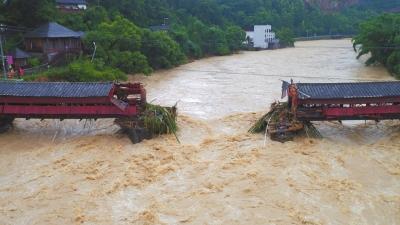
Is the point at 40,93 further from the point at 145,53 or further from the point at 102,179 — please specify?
the point at 145,53

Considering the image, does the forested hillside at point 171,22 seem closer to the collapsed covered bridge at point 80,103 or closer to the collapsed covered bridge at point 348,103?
the collapsed covered bridge at point 80,103

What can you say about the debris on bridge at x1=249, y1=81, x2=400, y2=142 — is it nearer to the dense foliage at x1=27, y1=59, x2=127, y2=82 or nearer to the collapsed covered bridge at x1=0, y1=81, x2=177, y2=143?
the collapsed covered bridge at x1=0, y1=81, x2=177, y2=143

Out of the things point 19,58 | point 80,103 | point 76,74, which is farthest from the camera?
point 19,58

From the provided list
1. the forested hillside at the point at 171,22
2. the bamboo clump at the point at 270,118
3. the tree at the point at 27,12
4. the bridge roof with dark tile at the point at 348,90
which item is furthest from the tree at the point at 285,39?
the bamboo clump at the point at 270,118

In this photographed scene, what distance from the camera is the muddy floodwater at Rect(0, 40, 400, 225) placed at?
40.6 ft

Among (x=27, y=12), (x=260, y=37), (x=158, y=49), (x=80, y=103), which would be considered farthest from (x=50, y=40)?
(x=260, y=37)

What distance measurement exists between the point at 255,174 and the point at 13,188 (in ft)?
27.5

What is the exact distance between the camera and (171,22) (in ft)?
218

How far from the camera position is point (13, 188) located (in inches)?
562

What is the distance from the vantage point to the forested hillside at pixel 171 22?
38.1m

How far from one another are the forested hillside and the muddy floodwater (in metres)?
16.5

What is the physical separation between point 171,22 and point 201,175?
54135 millimetres

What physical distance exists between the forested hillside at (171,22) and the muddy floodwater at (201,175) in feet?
54.0

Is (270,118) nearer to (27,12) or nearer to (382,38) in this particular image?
(382,38)
